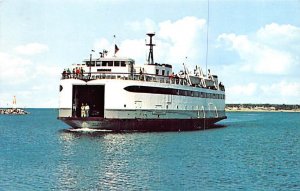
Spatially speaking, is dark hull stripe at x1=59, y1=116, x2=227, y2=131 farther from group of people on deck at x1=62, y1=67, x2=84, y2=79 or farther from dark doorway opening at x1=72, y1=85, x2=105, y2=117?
group of people on deck at x1=62, y1=67, x2=84, y2=79

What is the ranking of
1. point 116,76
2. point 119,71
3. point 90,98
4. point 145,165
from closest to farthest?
point 145,165
point 116,76
point 119,71
point 90,98

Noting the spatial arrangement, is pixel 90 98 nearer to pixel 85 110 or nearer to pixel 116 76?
pixel 85 110

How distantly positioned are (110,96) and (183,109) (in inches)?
634

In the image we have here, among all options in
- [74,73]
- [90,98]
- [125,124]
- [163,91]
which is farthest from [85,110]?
[163,91]

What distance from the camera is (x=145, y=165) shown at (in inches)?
1539

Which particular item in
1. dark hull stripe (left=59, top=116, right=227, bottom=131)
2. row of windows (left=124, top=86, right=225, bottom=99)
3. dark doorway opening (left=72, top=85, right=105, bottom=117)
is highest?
row of windows (left=124, top=86, right=225, bottom=99)

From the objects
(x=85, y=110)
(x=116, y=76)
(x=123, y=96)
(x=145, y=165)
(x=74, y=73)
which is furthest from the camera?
(x=74, y=73)

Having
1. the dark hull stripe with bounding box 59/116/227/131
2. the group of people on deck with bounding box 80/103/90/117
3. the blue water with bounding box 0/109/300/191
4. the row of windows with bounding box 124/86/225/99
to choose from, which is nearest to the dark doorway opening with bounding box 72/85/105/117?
the group of people on deck with bounding box 80/103/90/117

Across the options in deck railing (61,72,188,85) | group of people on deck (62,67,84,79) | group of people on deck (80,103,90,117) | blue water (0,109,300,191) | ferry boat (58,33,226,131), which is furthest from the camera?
group of people on deck (62,67,84,79)

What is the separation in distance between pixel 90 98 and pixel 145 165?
98.7 feet

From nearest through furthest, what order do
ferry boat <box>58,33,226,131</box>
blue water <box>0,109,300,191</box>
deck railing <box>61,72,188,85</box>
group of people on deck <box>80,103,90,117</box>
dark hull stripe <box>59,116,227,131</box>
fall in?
blue water <box>0,109,300,191</box>, dark hull stripe <box>59,116,227,131</box>, ferry boat <box>58,33,226,131</box>, deck railing <box>61,72,188,85</box>, group of people on deck <box>80,103,90,117</box>

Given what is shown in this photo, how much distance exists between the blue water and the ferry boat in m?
4.56

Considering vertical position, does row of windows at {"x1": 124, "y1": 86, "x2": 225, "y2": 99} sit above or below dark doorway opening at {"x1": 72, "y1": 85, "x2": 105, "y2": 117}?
above

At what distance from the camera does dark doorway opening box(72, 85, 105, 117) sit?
6462cm
